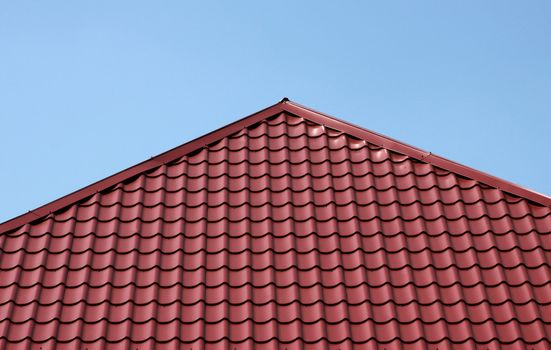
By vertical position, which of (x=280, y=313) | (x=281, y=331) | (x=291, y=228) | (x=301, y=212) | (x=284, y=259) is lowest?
(x=281, y=331)

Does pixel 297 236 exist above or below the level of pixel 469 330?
above

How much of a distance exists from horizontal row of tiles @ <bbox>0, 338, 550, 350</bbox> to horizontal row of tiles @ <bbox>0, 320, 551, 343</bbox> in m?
0.04

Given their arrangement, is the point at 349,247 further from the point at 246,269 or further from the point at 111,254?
the point at 111,254

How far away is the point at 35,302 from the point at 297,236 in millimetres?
2430

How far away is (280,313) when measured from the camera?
931 cm

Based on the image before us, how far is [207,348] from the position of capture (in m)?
8.94

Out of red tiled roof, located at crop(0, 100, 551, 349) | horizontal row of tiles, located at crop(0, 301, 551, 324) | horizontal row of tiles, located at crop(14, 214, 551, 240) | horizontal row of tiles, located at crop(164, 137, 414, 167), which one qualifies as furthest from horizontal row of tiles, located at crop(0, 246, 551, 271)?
horizontal row of tiles, located at crop(164, 137, 414, 167)

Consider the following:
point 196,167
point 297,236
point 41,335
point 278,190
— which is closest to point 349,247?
→ point 297,236

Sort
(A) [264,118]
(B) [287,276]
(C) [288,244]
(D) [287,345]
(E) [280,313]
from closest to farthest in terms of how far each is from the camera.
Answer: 1. (D) [287,345]
2. (E) [280,313]
3. (B) [287,276]
4. (C) [288,244]
5. (A) [264,118]

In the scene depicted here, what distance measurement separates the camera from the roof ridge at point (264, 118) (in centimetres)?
1077

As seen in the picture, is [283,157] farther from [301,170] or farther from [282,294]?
[282,294]

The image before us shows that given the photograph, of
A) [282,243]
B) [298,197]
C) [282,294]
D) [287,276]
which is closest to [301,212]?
[298,197]

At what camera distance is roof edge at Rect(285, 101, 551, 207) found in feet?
36.0

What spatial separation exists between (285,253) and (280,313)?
86 centimetres
